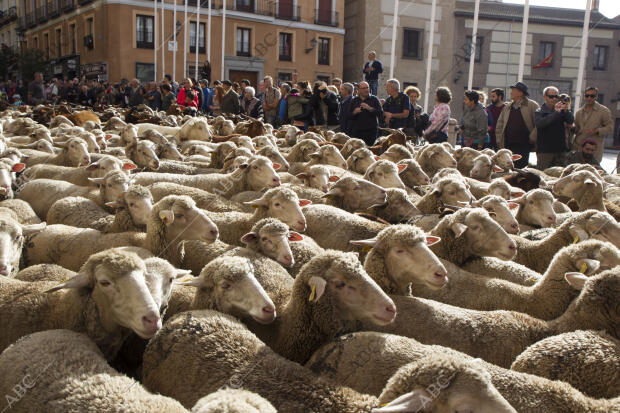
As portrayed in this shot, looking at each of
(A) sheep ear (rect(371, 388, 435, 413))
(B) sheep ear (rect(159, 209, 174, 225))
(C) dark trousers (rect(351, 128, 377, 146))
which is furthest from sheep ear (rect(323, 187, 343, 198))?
(C) dark trousers (rect(351, 128, 377, 146))

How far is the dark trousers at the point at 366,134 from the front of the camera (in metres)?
9.63

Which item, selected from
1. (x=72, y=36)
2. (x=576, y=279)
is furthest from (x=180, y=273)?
(x=72, y=36)

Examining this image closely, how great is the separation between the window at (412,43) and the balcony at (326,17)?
14.7 ft

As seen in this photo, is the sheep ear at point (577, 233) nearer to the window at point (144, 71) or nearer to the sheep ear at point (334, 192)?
the sheep ear at point (334, 192)

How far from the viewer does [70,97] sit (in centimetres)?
2066

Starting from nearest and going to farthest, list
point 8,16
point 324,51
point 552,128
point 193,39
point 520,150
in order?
point 552,128 → point 520,150 → point 193,39 → point 324,51 → point 8,16

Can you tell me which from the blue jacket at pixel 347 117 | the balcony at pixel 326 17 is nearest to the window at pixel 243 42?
the balcony at pixel 326 17

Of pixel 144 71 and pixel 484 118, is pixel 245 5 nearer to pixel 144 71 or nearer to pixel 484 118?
pixel 144 71

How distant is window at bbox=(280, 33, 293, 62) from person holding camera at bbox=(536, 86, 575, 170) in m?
25.4

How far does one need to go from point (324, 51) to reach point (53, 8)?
19.5 metres

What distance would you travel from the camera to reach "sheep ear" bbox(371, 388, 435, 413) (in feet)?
6.21

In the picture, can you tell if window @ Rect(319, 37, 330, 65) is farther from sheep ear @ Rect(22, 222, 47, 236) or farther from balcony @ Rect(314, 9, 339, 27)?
sheep ear @ Rect(22, 222, 47, 236)

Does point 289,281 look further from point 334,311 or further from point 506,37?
point 506,37

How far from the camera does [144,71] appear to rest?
29.7m
